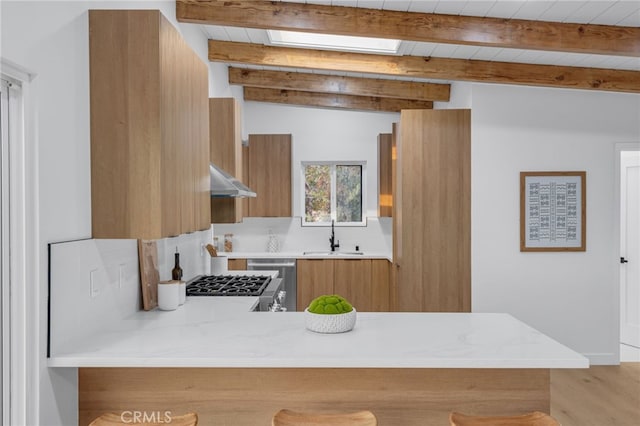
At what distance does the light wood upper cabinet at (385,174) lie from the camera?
5.97 metres

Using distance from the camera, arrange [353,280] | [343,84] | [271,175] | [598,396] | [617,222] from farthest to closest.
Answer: [271,175], [353,280], [343,84], [617,222], [598,396]

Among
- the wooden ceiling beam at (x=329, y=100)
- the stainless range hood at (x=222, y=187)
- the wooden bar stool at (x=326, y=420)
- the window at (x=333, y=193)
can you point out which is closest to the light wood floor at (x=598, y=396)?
the wooden bar stool at (x=326, y=420)

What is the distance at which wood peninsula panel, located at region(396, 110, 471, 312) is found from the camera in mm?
4539

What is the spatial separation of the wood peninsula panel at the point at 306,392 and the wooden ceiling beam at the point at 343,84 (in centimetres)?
374

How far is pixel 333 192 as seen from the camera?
6.48 m

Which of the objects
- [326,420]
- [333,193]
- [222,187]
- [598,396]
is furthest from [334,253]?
[326,420]

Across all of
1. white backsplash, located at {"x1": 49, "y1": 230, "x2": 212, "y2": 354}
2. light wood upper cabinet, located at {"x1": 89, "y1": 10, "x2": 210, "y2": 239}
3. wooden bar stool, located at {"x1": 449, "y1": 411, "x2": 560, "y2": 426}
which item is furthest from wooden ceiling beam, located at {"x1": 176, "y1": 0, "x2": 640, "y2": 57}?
wooden bar stool, located at {"x1": 449, "y1": 411, "x2": 560, "y2": 426}

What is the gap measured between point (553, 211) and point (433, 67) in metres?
1.78

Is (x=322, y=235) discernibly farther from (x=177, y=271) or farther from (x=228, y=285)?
(x=177, y=271)

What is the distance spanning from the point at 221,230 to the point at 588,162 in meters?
4.29

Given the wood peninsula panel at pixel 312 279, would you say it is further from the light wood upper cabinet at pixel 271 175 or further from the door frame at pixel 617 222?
the door frame at pixel 617 222

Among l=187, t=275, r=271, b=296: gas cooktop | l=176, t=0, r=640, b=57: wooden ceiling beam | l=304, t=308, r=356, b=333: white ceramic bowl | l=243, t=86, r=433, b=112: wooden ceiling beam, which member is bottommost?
l=187, t=275, r=271, b=296: gas cooktop

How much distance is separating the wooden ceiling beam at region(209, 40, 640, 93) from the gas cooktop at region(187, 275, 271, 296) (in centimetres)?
200

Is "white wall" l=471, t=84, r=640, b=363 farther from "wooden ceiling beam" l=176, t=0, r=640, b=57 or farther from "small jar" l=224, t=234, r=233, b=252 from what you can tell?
"small jar" l=224, t=234, r=233, b=252
